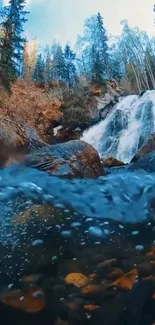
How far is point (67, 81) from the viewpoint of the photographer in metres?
36.1

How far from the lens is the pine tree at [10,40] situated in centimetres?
1906

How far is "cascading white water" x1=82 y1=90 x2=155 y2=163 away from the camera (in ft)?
54.1

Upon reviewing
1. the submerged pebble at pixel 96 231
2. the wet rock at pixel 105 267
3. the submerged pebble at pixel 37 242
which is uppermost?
the submerged pebble at pixel 37 242

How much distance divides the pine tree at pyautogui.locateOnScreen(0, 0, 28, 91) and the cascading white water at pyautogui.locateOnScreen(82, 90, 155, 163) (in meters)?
6.41

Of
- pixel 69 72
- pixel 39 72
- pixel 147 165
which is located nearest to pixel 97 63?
pixel 69 72

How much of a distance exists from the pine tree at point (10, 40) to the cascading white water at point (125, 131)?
641 cm

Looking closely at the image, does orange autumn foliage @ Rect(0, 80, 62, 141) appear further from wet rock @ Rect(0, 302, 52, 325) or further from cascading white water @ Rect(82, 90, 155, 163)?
wet rock @ Rect(0, 302, 52, 325)

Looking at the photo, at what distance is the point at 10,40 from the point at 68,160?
16.7m

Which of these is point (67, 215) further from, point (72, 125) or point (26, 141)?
point (72, 125)

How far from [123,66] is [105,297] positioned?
50.2m

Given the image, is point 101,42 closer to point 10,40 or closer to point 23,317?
point 10,40

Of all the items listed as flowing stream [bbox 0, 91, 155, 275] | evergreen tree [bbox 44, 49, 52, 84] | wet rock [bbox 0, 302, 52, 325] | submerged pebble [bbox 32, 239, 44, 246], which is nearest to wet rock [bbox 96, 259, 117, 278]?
flowing stream [bbox 0, 91, 155, 275]

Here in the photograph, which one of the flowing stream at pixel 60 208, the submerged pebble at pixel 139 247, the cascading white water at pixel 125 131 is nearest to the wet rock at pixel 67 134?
the cascading white water at pixel 125 131

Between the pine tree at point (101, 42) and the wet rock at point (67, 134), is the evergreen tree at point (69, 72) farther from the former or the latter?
the wet rock at point (67, 134)
